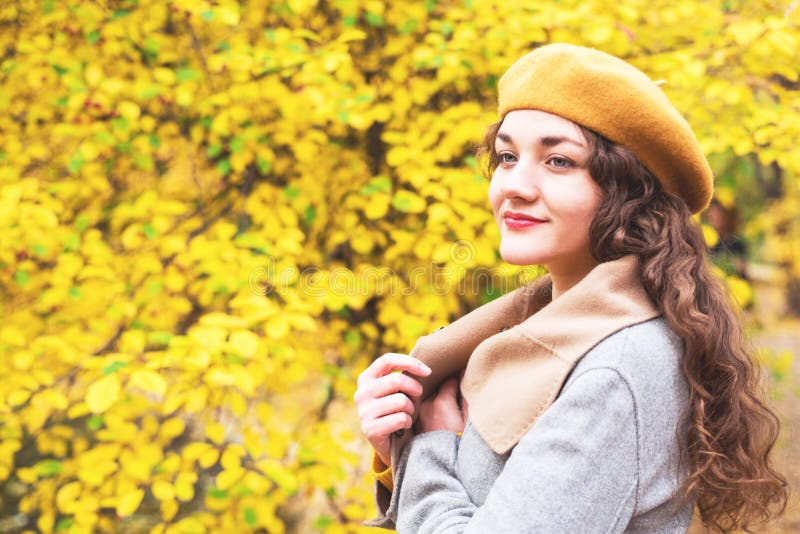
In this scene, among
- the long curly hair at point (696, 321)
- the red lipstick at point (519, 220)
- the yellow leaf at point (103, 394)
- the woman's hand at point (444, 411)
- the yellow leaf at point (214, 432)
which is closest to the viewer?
the long curly hair at point (696, 321)

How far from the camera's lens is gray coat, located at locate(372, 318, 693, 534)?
1.00 metres

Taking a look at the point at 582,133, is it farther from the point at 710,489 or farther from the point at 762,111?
the point at 762,111

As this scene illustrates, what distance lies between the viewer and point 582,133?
46.6 inches

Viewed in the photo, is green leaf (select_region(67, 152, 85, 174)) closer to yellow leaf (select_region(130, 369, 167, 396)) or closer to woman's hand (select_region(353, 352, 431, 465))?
yellow leaf (select_region(130, 369, 167, 396))

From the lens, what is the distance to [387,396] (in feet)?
4.34

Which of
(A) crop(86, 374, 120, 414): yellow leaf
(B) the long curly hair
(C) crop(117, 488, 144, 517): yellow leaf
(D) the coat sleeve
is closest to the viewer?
(D) the coat sleeve

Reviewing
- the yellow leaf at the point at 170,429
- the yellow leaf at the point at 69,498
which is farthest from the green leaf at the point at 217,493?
the yellow leaf at the point at 69,498

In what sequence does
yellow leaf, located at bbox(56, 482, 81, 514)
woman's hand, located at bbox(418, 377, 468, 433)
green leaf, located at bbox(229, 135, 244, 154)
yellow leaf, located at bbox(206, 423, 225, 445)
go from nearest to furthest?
woman's hand, located at bbox(418, 377, 468, 433), yellow leaf, located at bbox(56, 482, 81, 514), yellow leaf, located at bbox(206, 423, 225, 445), green leaf, located at bbox(229, 135, 244, 154)

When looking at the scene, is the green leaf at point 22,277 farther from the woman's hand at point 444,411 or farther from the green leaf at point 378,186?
the woman's hand at point 444,411

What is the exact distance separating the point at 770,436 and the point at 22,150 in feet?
8.51

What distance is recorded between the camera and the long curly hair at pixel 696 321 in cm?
112

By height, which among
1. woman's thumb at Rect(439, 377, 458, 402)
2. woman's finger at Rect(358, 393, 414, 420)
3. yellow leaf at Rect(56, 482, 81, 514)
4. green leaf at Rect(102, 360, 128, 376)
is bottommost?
yellow leaf at Rect(56, 482, 81, 514)

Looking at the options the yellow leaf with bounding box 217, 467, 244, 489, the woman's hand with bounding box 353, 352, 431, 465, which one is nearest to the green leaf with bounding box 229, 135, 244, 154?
the yellow leaf with bounding box 217, 467, 244, 489

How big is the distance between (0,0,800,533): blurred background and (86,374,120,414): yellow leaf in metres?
0.19
